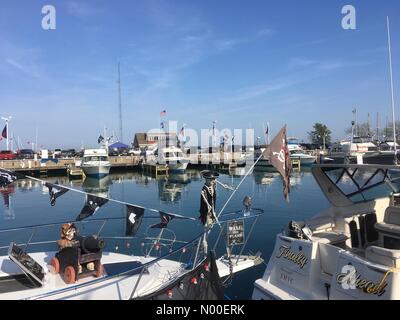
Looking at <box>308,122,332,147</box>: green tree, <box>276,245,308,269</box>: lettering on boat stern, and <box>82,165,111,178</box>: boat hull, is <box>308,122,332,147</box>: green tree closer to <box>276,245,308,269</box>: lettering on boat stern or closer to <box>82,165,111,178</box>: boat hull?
<box>82,165,111,178</box>: boat hull

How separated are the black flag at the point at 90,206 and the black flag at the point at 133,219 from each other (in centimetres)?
85

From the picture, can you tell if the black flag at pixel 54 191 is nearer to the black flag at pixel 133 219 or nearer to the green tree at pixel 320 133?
the black flag at pixel 133 219

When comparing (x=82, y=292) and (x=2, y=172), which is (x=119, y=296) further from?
(x=2, y=172)

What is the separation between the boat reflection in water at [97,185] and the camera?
131 ft

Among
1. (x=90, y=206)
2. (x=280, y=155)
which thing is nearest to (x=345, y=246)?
(x=280, y=155)

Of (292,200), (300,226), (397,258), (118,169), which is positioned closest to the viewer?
(397,258)

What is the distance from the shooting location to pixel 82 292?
699 cm

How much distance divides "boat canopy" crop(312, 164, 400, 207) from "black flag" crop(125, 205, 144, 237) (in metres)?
4.53

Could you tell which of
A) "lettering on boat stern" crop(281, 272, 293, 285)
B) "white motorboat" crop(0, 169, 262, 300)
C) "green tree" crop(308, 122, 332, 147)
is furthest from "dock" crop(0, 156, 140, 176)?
"green tree" crop(308, 122, 332, 147)

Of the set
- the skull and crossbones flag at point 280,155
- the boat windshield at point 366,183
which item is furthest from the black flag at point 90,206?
the boat windshield at point 366,183

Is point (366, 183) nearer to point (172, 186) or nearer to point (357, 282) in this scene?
point (357, 282)

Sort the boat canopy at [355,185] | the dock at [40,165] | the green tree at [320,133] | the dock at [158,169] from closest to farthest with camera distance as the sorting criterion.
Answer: the boat canopy at [355,185]
the dock at [40,165]
the dock at [158,169]
the green tree at [320,133]
